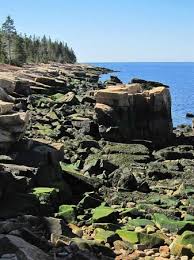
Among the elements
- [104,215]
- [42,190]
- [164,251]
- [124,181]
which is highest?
[42,190]

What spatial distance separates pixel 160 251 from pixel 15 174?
651cm

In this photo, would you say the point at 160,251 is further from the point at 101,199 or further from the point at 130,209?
the point at 101,199

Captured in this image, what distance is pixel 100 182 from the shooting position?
75.3 feet

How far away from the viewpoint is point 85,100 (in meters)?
50.2

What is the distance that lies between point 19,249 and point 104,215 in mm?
6833

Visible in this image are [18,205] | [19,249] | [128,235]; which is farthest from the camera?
[18,205]

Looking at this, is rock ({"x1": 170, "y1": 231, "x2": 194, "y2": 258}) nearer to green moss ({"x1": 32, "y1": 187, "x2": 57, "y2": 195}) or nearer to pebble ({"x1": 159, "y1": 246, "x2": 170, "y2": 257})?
pebble ({"x1": 159, "y1": 246, "x2": 170, "y2": 257})

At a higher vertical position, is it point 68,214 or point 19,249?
point 19,249

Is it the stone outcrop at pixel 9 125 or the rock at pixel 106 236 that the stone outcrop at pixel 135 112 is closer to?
the stone outcrop at pixel 9 125

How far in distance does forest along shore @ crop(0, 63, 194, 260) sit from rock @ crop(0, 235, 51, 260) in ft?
0.08

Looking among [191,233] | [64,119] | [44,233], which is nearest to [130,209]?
[191,233]

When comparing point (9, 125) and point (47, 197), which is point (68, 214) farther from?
point (9, 125)

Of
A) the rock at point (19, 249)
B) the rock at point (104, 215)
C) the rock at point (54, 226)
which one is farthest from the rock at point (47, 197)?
the rock at point (19, 249)

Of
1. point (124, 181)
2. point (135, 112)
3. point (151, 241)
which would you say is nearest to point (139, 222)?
point (151, 241)
